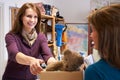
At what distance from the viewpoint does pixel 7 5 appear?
3.57 meters

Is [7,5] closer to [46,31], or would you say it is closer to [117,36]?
[46,31]

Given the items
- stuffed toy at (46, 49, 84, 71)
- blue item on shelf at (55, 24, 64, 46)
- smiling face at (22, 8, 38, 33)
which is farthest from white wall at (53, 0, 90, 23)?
stuffed toy at (46, 49, 84, 71)

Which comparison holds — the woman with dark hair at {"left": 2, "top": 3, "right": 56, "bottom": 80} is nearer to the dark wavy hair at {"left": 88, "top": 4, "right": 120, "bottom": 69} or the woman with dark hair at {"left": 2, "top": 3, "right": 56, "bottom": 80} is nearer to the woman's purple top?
the woman's purple top

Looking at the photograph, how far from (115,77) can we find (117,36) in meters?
0.17

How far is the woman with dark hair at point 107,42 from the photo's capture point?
38.2 inches

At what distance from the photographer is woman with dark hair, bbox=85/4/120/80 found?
97 cm

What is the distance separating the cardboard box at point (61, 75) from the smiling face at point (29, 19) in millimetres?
740

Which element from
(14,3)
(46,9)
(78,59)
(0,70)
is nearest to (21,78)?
(78,59)

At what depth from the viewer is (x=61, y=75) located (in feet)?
3.63

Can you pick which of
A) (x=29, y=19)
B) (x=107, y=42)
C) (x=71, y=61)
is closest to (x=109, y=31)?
(x=107, y=42)

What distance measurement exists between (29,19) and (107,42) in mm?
925

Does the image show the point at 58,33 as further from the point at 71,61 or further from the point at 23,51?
the point at 71,61

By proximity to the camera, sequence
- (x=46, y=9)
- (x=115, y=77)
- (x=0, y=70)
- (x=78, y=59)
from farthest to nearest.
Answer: (x=46, y=9) < (x=0, y=70) < (x=78, y=59) < (x=115, y=77)

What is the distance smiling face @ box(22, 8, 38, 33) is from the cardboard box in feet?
2.43
